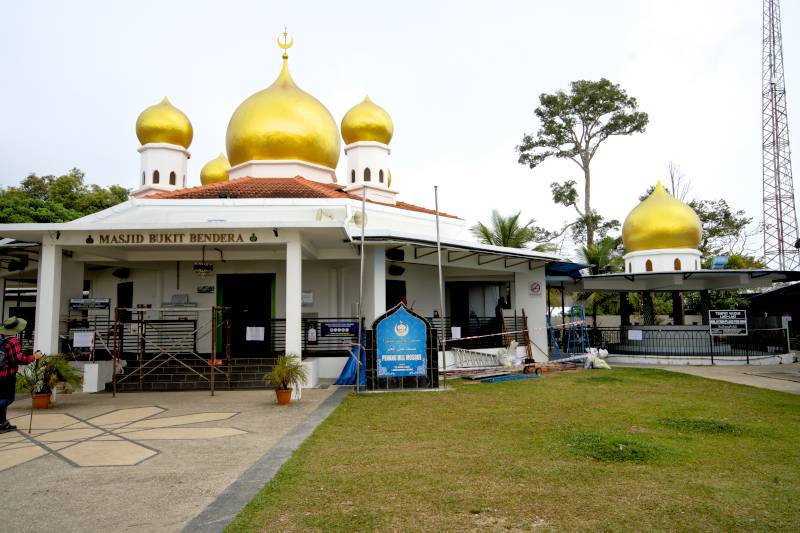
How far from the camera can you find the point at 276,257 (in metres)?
15.8

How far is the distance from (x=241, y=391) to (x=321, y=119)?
12.3 m

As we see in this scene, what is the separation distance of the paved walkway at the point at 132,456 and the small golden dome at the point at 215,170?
19.1 metres

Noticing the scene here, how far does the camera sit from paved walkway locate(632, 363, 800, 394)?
13.7 m

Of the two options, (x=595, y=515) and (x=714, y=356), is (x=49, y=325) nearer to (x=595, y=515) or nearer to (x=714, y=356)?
(x=595, y=515)

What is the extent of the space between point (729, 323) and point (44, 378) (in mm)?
19563

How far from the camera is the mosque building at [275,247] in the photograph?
43.1 ft

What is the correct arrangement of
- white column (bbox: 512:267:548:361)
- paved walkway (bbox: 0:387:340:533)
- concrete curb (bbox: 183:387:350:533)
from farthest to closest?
1. white column (bbox: 512:267:548:361)
2. paved walkway (bbox: 0:387:340:533)
3. concrete curb (bbox: 183:387:350:533)

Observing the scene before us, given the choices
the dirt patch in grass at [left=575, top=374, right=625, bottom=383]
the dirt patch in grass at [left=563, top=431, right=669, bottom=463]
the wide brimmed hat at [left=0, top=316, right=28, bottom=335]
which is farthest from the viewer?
the dirt patch in grass at [left=575, top=374, right=625, bottom=383]

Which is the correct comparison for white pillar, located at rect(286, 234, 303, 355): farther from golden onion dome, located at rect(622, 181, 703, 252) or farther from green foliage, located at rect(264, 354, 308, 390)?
golden onion dome, located at rect(622, 181, 703, 252)

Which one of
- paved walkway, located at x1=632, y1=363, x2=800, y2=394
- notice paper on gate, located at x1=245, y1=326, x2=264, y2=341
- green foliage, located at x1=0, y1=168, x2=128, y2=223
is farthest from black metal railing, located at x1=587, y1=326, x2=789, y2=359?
green foliage, located at x1=0, y1=168, x2=128, y2=223

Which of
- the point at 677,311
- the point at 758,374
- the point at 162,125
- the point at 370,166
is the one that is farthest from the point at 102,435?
the point at 677,311

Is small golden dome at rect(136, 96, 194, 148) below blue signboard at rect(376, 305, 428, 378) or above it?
above

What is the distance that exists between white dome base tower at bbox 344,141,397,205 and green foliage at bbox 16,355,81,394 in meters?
13.6

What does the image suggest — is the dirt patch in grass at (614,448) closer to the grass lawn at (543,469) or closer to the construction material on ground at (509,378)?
the grass lawn at (543,469)
